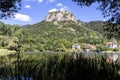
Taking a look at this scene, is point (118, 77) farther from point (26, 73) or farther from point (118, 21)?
point (118, 21)

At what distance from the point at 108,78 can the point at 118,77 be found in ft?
0.85

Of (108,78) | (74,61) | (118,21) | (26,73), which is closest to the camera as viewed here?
(108,78)

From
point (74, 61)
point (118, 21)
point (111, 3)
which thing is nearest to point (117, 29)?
point (118, 21)

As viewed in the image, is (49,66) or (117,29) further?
(117,29)

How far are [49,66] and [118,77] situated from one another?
1244 mm

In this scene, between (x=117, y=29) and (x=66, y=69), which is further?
(x=117, y=29)

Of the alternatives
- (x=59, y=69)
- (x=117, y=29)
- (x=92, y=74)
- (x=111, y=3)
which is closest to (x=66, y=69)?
(x=59, y=69)

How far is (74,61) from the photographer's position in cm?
507

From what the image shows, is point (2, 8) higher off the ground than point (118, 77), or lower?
higher

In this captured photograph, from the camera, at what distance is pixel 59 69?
Result: 4.83 meters

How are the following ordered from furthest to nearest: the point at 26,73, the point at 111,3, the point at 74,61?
the point at 111,3
the point at 74,61
the point at 26,73

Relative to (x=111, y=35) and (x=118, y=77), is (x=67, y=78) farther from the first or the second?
(x=111, y=35)

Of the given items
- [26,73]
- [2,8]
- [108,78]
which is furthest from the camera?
[2,8]

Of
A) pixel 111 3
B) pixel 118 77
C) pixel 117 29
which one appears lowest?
pixel 118 77
